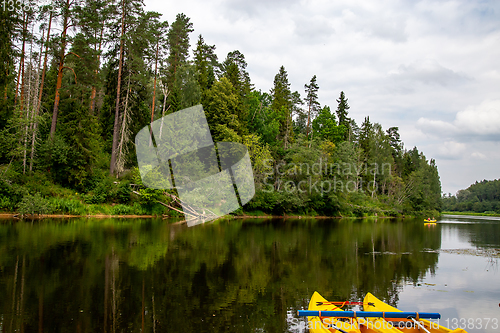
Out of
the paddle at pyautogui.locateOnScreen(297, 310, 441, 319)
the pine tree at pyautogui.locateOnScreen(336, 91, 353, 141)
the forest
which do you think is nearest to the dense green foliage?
the pine tree at pyautogui.locateOnScreen(336, 91, 353, 141)

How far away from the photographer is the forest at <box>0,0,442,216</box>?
3044 centimetres

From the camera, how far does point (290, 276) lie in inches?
507

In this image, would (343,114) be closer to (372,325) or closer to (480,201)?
(372,325)

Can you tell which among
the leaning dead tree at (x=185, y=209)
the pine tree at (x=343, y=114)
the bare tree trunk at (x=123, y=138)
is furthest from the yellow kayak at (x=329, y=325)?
the pine tree at (x=343, y=114)

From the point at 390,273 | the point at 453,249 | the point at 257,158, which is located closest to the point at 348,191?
the point at 257,158

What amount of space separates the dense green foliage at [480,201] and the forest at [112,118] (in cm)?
9536

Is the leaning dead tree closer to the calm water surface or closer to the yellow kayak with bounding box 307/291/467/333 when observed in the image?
the calm water surface

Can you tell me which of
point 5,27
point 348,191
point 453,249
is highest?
point 5,27

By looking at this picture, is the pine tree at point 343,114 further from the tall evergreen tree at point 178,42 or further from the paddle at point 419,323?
the paddle at point 419,323

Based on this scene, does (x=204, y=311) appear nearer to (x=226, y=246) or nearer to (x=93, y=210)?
(x=226, y=246)

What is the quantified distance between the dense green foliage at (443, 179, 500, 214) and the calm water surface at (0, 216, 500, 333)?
130202 mm

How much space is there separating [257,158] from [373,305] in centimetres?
3704

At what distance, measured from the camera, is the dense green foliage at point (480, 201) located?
12772 cm

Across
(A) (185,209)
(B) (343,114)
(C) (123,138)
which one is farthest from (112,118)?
(B) (343,114)
